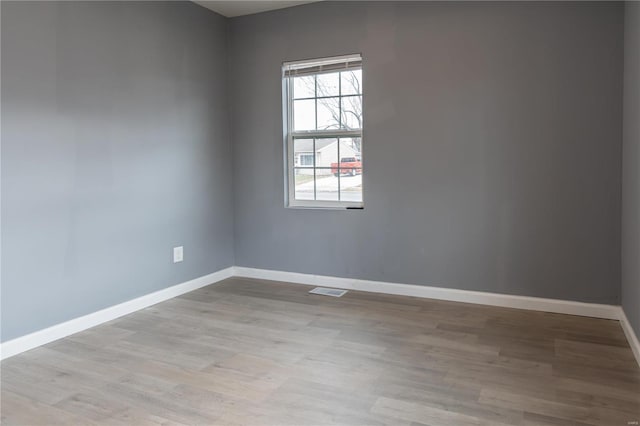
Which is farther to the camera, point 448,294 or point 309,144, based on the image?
point 309,144

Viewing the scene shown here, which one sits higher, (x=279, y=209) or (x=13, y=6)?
(x=13, y=6)

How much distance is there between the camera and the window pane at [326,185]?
4.32 meters

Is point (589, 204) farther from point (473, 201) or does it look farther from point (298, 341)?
point (298, 341)

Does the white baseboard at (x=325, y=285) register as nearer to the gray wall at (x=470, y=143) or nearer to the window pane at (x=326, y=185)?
the gray wall at (x=470, y=143)

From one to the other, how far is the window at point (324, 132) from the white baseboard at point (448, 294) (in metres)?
0.68

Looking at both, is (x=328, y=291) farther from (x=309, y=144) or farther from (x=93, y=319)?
(x=93, y=319)

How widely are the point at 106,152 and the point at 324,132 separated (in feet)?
6.01

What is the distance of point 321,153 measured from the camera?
4.36m

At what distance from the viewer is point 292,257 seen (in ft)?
14.6

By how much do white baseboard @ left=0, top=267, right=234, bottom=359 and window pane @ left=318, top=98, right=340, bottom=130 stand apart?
1.74 meters

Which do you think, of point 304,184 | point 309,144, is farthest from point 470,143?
point 304,184

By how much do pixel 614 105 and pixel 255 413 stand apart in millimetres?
3002

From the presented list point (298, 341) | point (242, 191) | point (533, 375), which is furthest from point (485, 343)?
point (242, 191)

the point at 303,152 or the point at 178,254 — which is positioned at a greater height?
the point at 303,152
